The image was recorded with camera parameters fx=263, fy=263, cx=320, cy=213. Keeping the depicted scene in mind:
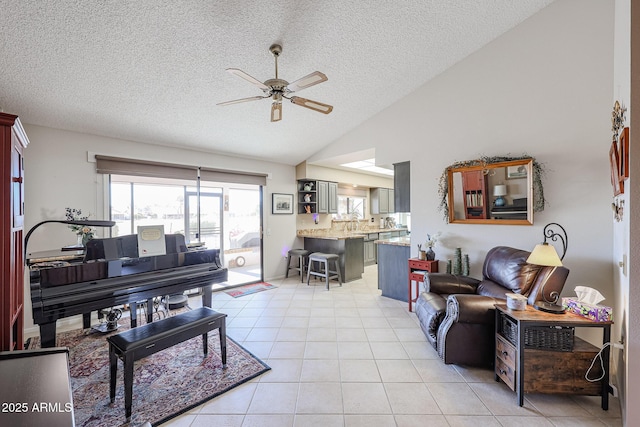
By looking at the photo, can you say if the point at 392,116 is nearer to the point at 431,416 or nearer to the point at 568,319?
the point at 568,319

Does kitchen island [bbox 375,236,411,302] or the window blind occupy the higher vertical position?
the window blind

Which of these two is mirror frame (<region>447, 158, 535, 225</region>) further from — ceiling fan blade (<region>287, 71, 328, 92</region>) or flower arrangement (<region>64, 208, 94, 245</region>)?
flower arrangement (<region>64, 208, 94, 245</region>)

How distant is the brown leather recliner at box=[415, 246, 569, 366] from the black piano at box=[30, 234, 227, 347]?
2400 mm

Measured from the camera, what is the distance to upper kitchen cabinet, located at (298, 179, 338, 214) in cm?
600

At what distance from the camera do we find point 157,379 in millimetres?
2271

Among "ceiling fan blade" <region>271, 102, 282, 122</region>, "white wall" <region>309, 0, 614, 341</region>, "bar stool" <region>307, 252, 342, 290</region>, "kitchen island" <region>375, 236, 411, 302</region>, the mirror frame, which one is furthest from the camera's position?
"bar stool" <region>307, 252, 342, 290</region>

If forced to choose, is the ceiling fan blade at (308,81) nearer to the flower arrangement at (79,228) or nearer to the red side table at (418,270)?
the red side table at (418,270)

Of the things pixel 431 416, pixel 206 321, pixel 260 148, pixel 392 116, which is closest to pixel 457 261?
pixel 431 416

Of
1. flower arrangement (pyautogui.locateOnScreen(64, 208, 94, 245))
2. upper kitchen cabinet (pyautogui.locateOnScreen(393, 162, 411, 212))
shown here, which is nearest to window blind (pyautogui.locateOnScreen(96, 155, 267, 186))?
flower arrangement (pyautogui.locateOnScreen(64, 208, 94, 245))

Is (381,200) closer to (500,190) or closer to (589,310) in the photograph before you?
(500,190)

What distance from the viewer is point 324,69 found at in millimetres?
3186

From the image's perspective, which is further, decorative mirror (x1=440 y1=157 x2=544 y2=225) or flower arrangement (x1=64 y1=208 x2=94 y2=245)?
flower arrangement (x1=64 y1=208 x2=94 y2=245)

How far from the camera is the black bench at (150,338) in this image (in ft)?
6.00

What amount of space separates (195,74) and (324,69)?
1462 millimetres
